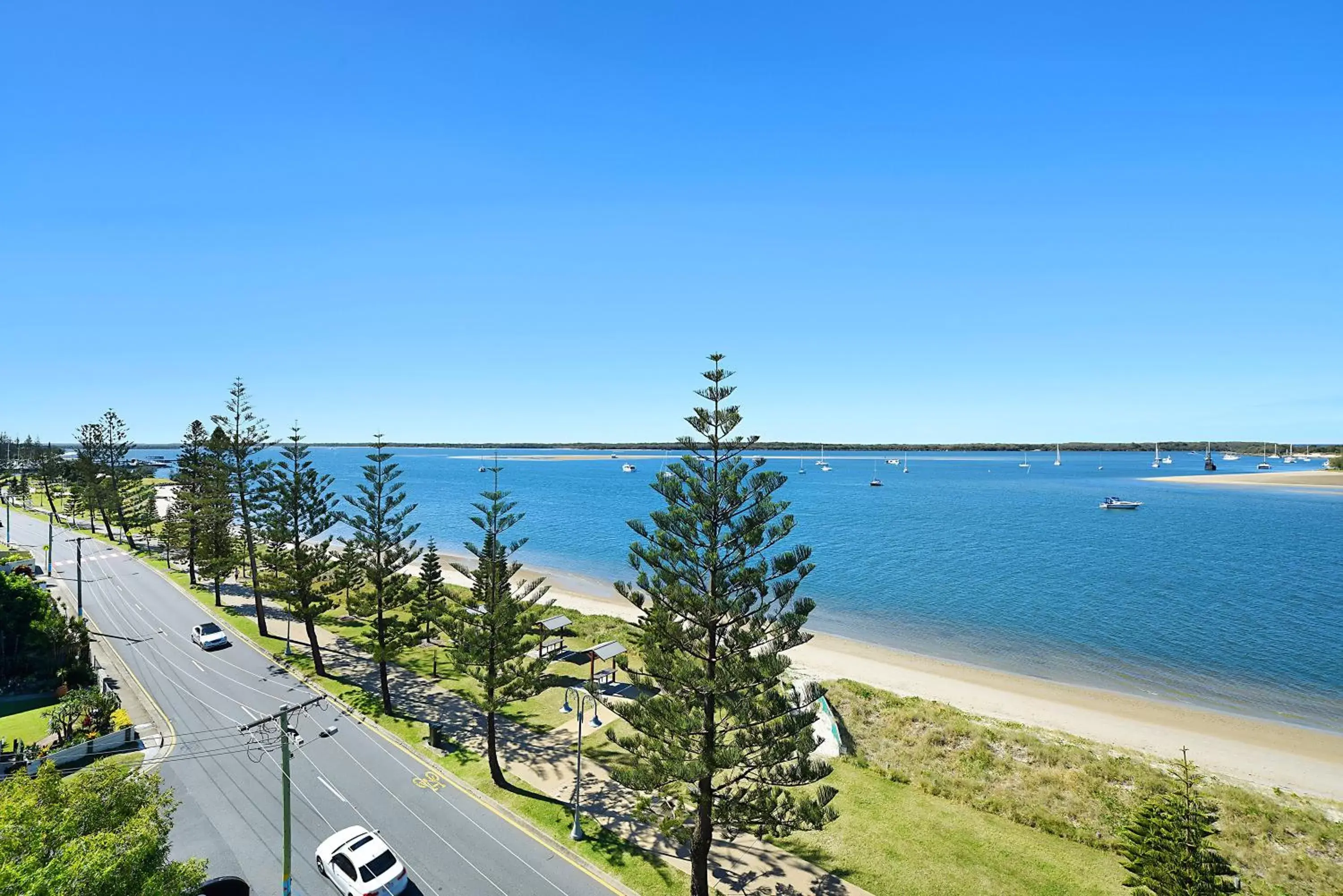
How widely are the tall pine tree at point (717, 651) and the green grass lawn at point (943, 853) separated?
2839 mm

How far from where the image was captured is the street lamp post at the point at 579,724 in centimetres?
1448

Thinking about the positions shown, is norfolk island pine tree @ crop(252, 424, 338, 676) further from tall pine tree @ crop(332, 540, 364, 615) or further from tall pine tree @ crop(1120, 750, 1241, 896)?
tall pine tree @ crop(1120, 750, 1241, 896)

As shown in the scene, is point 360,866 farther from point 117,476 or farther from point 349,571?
point 117,476

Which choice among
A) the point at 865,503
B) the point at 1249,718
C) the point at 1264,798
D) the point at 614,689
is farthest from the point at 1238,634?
the point at 865,503

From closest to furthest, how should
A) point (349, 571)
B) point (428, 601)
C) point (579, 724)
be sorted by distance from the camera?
point (579, 724), point (349, 571), point (428, 601)

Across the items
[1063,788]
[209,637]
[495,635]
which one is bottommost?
[1063,788]

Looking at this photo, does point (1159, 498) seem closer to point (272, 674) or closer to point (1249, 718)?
point (1249, 718)

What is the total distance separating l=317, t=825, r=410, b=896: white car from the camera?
1223cm

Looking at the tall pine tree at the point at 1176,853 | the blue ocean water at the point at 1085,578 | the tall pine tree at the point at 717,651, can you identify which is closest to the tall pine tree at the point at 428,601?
the tall pine tree at the point at 717,651

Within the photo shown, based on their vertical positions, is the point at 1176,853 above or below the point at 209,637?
above

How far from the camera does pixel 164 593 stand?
3584 cm

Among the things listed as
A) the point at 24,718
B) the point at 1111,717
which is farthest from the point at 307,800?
the point at 1111,717

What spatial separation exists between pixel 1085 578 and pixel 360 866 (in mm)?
53131

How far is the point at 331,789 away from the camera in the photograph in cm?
1650
